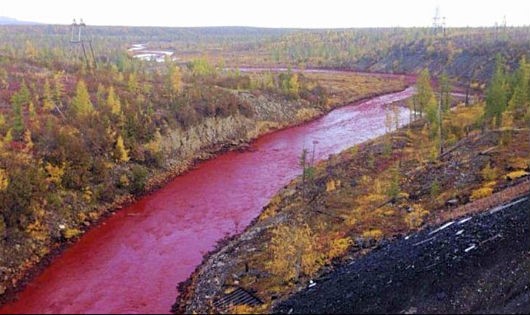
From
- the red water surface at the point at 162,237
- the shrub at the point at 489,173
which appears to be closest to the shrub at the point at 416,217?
the shrub at the point at 489,173

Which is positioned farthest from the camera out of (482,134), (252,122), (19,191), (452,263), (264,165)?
(252,122)

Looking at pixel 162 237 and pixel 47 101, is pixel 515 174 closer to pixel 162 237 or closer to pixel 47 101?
pixel 162 237

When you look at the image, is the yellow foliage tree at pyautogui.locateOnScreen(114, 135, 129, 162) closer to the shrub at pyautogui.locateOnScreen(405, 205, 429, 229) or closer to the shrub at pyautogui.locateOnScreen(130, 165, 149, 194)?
the shrub at pyautogui.locateOnScreen(130, 165, 149, 194)

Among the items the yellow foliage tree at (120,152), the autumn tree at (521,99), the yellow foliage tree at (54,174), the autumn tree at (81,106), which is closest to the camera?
the yellow foliage tree at (54,174)

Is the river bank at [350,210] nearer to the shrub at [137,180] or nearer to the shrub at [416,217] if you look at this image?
the shrub at [416,217]

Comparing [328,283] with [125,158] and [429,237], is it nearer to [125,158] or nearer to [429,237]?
[429,237]

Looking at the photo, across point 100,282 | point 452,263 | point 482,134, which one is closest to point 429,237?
point 452,263

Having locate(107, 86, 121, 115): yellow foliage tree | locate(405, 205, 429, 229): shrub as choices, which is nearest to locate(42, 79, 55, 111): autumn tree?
locate(107, 86, 121, 115): yellow foliage tree

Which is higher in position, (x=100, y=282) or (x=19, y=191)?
(x=19, y=191)

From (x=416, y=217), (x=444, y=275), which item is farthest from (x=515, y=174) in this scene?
(x=444, y=275)
